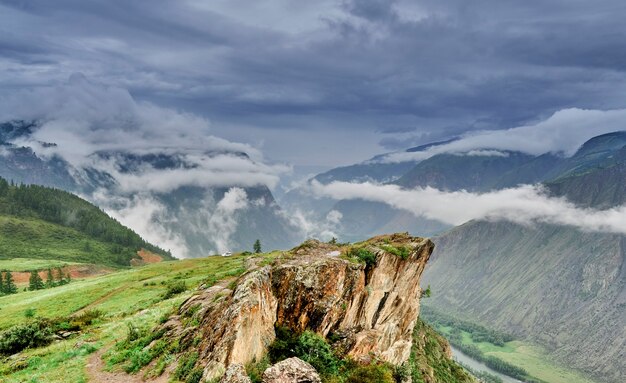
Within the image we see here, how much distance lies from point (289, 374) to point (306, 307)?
11.0m

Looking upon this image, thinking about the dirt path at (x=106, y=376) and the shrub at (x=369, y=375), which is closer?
the dirt path at (x=106, y=376)

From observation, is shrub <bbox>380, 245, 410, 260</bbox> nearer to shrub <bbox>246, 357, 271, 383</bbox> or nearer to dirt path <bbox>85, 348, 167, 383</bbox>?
shrub <bbox>246, 357, 271, 383</bbox>

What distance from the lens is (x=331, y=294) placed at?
43.6 metres

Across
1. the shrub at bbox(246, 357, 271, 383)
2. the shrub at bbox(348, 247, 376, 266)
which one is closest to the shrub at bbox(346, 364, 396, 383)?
the shrub at bbox(246, 357, 271, 383)

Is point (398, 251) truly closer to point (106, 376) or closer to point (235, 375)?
point (235, 375)

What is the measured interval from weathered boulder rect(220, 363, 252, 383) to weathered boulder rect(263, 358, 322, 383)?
192cm

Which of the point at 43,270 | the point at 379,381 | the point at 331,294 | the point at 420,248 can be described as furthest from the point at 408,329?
the point at 43,270

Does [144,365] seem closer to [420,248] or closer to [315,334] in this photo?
[315,334]

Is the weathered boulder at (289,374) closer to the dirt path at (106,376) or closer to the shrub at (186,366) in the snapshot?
the shrub at (186,366)

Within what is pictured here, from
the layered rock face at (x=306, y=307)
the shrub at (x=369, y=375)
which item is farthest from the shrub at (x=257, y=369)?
the shrub at (x=369, y=375)

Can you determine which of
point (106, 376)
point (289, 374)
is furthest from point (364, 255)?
point (106, 376)

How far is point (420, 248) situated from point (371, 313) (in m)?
19.0

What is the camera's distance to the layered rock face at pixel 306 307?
33.5m

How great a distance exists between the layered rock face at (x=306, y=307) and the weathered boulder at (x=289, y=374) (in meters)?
2.85
